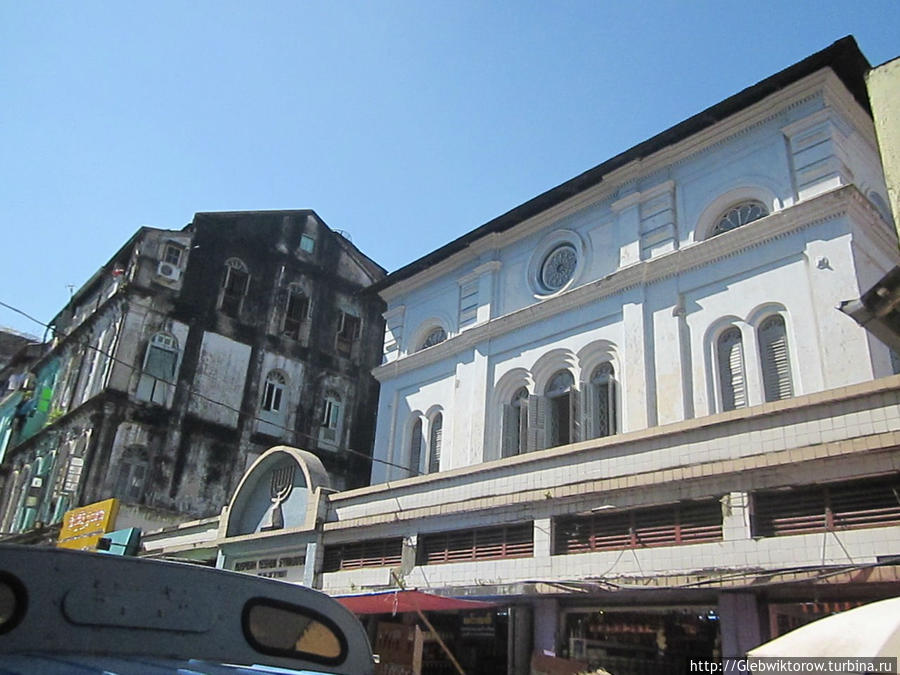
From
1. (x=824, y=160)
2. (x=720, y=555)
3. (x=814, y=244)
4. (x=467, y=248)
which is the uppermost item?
(x=467, y=248)

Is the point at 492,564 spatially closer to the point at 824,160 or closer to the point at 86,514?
the point at 824,160

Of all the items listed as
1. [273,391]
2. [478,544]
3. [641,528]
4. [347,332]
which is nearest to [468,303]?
[478,544]

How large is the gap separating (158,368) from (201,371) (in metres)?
1.50

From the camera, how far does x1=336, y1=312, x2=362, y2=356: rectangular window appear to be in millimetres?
30984

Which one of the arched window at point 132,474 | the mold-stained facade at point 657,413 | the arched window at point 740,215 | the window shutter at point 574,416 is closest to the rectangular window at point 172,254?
the arched window at point 132,474

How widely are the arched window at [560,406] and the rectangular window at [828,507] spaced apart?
6.77m

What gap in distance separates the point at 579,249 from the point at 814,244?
5.54 meters

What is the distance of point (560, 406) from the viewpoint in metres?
16.9

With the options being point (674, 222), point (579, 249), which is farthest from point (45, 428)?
point (674, 222)

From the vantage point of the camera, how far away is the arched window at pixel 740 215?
1431 centimetres

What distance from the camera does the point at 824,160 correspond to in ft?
43.1

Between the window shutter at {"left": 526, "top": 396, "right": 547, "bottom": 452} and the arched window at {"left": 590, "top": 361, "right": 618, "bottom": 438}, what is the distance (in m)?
1.28

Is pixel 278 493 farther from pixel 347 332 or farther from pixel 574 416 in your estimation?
pixel 347 332

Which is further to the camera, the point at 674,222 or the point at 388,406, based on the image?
the point at 388,406
